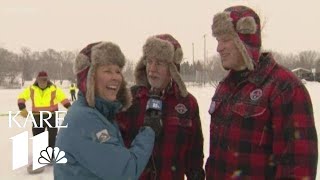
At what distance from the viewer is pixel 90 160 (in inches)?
89.2

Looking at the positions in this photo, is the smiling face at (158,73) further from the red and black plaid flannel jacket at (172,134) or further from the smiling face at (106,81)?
the smiling face at (106,81)

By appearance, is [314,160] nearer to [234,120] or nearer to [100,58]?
[234,120]

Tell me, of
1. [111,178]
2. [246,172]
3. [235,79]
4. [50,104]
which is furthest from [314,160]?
[50,104]

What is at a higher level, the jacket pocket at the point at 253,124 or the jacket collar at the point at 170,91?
the jacket collar at the point at 170,91

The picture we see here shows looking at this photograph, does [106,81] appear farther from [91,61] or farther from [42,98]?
[42,98]

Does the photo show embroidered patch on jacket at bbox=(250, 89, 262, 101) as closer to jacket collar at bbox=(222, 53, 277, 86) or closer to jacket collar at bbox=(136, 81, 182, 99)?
jacket collar at bbox=(222, 53, 277, 86)

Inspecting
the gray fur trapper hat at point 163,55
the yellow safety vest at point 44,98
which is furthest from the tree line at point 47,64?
the gray fur trapper hat at point 163,55

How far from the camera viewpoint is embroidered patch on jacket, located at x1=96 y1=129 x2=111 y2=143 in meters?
2.29

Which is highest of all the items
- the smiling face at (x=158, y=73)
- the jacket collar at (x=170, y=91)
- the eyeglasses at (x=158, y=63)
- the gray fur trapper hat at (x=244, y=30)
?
the gray fur trapper hat at (x=244, y=30)

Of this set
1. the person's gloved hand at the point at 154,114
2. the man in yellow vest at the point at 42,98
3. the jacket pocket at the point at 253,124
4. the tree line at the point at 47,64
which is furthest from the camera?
the tree line at the point at 47,64

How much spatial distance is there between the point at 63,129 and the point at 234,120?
94 centimetres

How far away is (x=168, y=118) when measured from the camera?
9.57ft

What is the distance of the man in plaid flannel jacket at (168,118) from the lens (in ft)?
9.51

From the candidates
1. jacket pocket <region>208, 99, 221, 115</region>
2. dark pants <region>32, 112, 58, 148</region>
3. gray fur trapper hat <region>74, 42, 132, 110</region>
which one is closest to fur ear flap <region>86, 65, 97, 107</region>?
gray fur trapper hat <region>74, 42, 132, 110</region>
